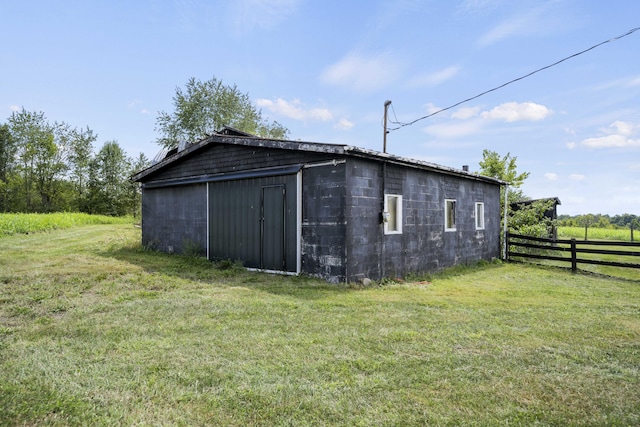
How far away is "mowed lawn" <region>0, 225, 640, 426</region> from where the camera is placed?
2340 millimetres

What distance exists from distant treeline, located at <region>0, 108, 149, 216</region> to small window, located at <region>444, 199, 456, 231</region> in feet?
113

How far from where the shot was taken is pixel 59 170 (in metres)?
33.1

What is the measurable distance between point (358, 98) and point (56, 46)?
11.8 meters

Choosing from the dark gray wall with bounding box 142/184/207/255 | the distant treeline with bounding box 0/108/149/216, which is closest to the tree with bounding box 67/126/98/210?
the distant treeline with bounding box 0/108/149/216

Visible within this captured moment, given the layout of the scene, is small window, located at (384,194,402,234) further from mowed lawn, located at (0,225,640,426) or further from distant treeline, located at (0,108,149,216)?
distant treeline, located at (0,108,149,216)

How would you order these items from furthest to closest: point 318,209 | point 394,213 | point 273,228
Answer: point 394,213, point 273,228, point 318,209

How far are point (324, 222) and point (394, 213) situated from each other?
6.67ft

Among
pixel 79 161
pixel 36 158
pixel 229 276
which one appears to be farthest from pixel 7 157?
pixel 229 276

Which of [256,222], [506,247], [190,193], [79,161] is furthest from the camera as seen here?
[79,161]

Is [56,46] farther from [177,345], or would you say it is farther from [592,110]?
[592,110]

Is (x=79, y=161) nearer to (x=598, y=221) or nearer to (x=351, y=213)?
(x=351, y=213)

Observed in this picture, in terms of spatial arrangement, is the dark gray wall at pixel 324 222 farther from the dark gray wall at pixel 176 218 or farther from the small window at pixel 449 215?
the small window at pixel 449 215

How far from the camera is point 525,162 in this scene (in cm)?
2083

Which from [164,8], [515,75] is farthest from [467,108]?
[164,8]
